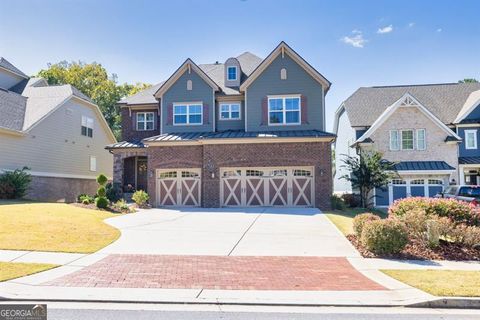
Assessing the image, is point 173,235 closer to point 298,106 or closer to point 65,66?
point 298,106

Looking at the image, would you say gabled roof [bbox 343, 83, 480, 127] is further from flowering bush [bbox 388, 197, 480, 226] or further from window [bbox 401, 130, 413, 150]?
flowering bush [bbox 388, 197, 480, 226]

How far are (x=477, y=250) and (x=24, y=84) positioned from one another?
35779mm

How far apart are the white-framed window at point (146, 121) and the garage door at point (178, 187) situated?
19.1 feet

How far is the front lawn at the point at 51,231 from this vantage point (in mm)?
11398

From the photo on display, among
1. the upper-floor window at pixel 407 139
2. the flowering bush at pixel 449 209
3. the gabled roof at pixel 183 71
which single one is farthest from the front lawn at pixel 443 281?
the gabled roof at pixel 183 71

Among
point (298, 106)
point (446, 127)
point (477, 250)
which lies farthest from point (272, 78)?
point (477, 250)

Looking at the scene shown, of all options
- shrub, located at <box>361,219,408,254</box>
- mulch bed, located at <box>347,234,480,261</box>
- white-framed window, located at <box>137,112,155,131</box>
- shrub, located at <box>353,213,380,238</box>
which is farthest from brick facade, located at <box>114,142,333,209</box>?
shrub, located at <box>361,219,408,254</box>

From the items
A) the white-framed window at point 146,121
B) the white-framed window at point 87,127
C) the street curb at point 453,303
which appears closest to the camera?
the street curb at point 453,303

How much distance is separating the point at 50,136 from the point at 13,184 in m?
7.27

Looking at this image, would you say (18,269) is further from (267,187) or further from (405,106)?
(405,106)

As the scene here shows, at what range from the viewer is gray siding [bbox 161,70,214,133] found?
Result: 27.2 m

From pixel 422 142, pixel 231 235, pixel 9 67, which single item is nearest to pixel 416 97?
pixel 422 142

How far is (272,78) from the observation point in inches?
1039

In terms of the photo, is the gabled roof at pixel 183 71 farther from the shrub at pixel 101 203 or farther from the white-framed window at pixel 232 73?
the shrub at pixel 101 203
